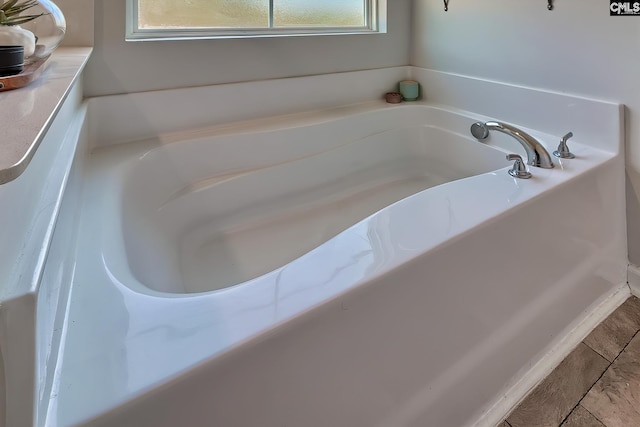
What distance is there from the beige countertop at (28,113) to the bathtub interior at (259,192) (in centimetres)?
33

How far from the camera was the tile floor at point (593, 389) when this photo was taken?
0.92 metres

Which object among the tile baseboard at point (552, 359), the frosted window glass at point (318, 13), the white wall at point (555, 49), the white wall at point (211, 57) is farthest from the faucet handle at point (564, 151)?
the frosted window glass at point (318, 13)

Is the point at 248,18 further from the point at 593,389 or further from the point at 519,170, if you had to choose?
the point at 593,389

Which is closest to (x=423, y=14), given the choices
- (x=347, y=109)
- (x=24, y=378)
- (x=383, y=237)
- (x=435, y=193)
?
(x=347, y=109)

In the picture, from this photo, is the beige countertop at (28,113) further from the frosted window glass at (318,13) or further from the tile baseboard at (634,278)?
the tile baseboard at (634,278)

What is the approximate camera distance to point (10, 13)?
850 millimetres

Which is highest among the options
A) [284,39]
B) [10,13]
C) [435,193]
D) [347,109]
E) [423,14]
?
[423,14]

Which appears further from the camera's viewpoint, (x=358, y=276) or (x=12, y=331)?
(x=358, y=276)

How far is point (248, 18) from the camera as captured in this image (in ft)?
5.61

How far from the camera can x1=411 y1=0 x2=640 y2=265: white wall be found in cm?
126

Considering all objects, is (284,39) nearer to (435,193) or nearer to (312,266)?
(435,193)

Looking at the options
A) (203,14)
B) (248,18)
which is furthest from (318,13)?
(203,14)

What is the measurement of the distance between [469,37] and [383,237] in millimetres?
1369

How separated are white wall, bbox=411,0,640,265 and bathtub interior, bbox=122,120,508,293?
340mm
